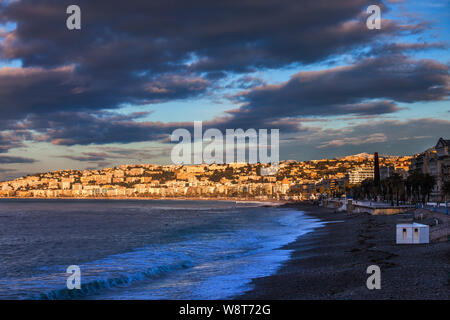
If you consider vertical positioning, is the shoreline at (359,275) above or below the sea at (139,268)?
above

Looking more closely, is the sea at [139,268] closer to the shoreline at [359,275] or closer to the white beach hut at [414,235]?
the shoreline at [359,275]

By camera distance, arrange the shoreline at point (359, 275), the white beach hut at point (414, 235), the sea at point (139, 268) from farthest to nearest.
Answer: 1. the white beach hut at point (414, 235)
2. the sea at point (139, 268)
3. the shoreline at point (359, 275)

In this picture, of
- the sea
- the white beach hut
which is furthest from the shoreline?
the sea

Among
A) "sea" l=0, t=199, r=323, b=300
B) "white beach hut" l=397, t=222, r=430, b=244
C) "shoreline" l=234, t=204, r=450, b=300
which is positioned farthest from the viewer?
"white beach hut" l=397, t=222, r=430, b=244

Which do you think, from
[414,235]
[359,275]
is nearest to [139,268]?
[359,275]

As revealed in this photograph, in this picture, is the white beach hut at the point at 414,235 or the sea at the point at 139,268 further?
the white beach hut at the point at 414,235

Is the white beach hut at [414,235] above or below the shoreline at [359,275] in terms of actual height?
above

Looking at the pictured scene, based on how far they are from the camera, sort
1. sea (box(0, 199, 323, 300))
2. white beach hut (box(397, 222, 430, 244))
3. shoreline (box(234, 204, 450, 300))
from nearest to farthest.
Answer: shoreline (box(234, 204, 450, 300)), sea (box(0, 199, 323, 300)), white beach hut (box(397, 222, 430, 244))

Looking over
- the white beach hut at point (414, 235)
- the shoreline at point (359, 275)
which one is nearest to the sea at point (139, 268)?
the shoreline at point (359, 275)

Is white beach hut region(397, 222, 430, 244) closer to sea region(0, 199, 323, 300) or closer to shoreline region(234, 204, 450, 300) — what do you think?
shoreline region(234, 204, 450, 300)

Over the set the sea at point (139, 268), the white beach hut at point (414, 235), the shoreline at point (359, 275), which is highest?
the white beach hut at point (414, 235)

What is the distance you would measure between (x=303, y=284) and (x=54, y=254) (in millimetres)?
22073

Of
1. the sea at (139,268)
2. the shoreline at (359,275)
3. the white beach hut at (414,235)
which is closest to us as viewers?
the shoreline at (359,275)
